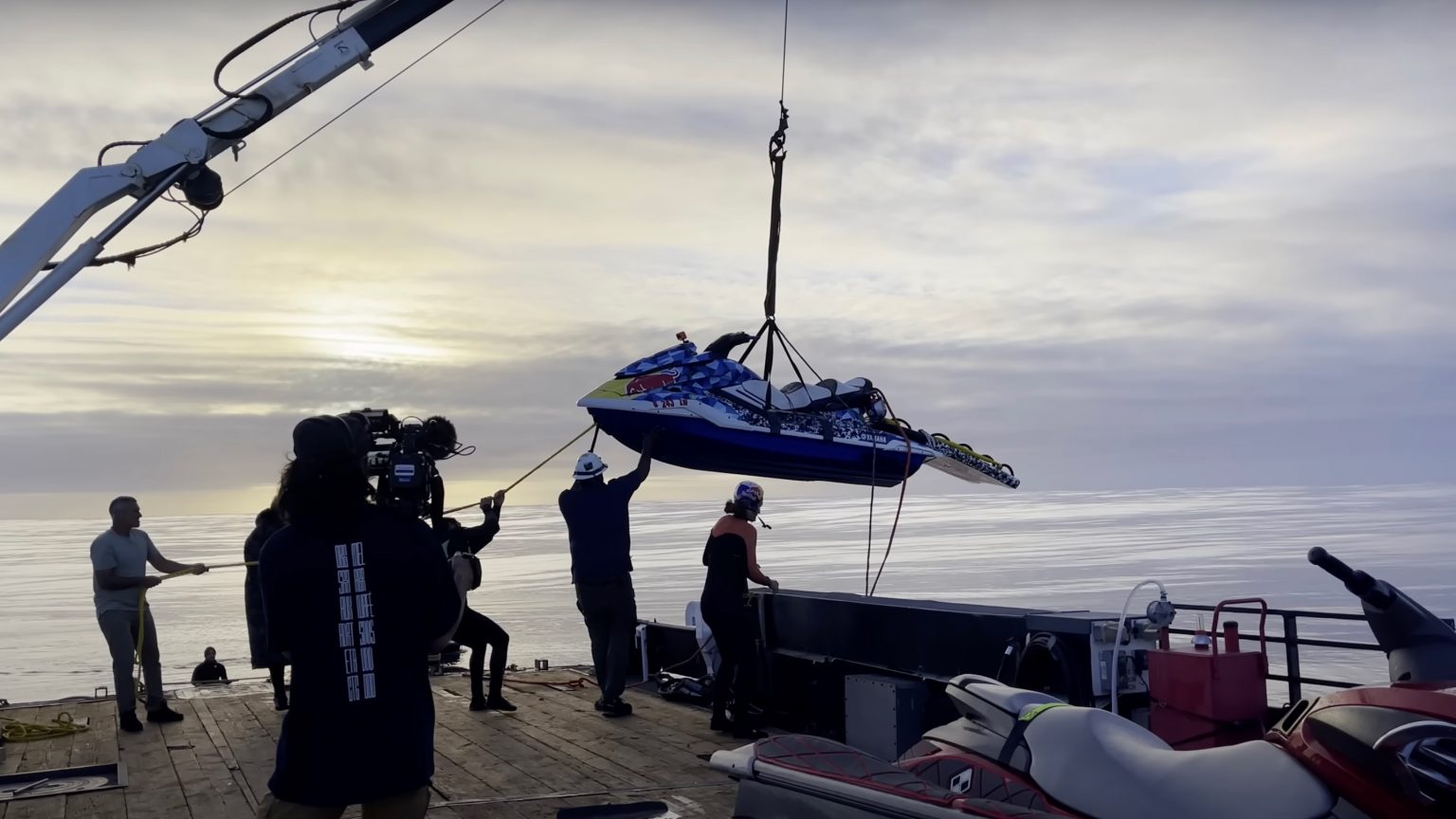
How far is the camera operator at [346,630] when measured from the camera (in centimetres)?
336

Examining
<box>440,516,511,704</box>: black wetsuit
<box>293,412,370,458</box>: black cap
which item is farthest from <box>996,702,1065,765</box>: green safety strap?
<box>440,516,511,704</box>: black wetsuit

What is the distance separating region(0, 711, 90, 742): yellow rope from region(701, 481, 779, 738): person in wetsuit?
464 centimetres

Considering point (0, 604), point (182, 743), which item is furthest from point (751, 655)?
point (0, 604)

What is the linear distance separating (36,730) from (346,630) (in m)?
7.10

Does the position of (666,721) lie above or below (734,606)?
below

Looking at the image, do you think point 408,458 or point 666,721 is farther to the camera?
point 666,721

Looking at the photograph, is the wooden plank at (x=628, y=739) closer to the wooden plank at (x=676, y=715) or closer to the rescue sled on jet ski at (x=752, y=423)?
the wooden plank at (x=676, y=715)

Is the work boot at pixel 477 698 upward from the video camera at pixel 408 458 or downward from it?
downward

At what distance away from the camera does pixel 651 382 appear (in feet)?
30.2

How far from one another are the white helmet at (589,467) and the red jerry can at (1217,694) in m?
4.73

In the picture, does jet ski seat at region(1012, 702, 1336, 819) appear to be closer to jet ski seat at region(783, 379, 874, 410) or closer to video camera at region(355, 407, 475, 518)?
video camera at region(355, 407, 475, 518)

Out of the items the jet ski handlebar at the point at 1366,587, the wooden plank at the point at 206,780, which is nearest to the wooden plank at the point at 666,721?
the wooden plank at the point at 206,780

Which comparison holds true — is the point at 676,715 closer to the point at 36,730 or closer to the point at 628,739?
the point at 628,739

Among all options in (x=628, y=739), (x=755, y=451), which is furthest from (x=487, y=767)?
(x=755, y=451)
